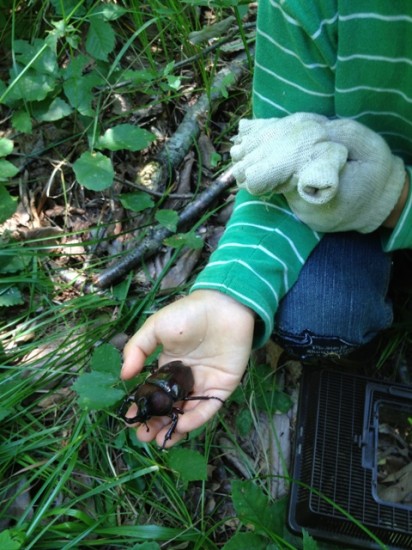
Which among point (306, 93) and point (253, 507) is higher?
point (306, 93)

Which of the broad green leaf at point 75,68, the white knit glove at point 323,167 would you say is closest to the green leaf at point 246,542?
the white knit glove at point 323,167

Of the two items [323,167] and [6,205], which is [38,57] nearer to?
[6,205]

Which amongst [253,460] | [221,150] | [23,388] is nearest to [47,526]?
[23,388]

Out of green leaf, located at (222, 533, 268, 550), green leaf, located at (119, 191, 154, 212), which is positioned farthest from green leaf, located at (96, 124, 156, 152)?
green leaf, located at (222, 533, 268, 550)

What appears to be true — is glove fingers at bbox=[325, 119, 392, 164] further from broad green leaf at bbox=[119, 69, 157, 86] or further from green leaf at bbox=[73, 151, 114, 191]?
broad green leaf at bbox=[119, 69, 157, 86]

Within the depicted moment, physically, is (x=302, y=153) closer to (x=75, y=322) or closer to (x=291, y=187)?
(x=291, y=187)

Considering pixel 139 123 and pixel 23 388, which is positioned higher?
pixel 139 123

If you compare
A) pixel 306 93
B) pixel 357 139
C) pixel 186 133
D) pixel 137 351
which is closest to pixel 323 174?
pixel 357 139

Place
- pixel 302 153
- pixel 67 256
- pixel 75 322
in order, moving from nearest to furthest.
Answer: pixel 302 153 < pixel 75 322 < pixel 67 256
